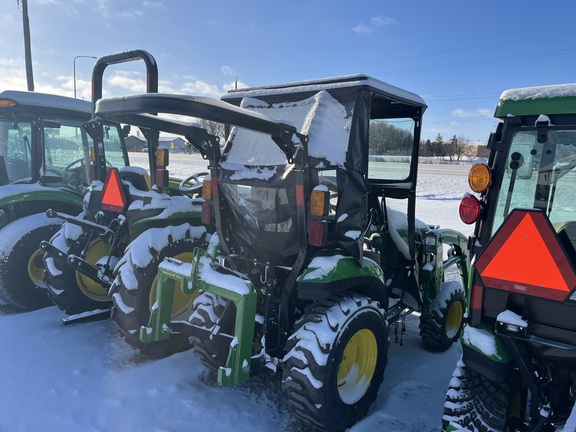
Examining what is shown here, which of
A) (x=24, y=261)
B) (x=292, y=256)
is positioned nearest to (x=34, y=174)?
(x=24, y=261)

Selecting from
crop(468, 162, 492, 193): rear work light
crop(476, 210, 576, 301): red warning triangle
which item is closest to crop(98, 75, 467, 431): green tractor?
crop(468, 162, 492, 193): rear work light

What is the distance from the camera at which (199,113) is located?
7.89 feet

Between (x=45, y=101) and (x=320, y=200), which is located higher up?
(x=45, y=101)

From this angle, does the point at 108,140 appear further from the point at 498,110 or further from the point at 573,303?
the point at 573,303

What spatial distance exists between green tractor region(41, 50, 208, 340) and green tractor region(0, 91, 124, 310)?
856 mm

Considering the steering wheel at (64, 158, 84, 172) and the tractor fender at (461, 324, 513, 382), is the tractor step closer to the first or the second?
the steering wheel at (64, 158, 84, 172)

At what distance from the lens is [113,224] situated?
15.2 feet

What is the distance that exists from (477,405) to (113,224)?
12.8 feet

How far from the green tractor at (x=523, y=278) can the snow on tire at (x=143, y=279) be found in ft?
9.08

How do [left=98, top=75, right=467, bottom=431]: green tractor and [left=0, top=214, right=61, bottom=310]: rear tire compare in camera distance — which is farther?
[left=0, top=214, right=61, bottom=310]: rear tire

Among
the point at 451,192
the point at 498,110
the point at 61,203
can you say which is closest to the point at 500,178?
the point at 498,110

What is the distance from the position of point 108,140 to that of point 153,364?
13.0 feet

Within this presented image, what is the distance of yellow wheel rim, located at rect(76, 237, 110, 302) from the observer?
511 cm

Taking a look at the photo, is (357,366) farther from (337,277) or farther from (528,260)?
(528,260)
